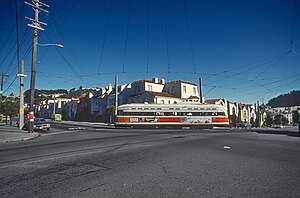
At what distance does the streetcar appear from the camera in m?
30.2

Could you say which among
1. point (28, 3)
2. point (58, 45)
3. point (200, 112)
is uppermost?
point (28, 3)

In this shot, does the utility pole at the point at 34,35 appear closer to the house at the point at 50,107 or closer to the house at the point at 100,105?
the house at the point at 100,105

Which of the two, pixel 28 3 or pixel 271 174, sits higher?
pixel 28 3

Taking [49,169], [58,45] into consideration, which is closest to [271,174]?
[49,169]

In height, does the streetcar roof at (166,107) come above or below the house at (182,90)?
below

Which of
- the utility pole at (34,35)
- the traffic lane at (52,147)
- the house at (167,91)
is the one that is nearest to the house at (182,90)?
the house at (167,91)

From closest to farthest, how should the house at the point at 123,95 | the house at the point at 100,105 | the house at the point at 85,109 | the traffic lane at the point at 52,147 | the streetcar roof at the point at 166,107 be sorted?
the traffic lane at the point at 52,147, the streetcar roof at the point at 166,107, the house at the point at 123,95, the house at the point at 100,105, the house at the point at 85,109

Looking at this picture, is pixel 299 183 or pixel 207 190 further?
pixel 299 183

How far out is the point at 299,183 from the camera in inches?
181

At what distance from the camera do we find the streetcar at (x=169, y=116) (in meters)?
30.2

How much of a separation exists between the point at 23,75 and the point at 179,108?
21028 mm

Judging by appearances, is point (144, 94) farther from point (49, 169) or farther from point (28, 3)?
point (49, 169)

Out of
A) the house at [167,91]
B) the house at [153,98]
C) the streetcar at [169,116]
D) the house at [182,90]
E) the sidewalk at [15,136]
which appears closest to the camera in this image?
the sidewalk at [15,136]

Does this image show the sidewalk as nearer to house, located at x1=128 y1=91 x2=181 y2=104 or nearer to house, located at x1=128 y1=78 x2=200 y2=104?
house, located at x1=128 y1=91 x2=181 y2=104
